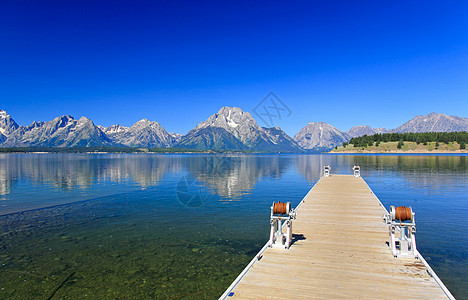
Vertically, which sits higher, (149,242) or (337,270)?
(337,270)

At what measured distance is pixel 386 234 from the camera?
48.7 ft

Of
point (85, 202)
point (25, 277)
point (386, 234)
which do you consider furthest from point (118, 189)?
point (386, 234)

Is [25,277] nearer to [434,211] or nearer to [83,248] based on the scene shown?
[83,248]

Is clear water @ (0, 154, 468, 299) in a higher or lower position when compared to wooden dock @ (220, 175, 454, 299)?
lower

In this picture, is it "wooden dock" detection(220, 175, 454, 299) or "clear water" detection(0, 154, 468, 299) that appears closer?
"wooden dock" detection(220, 175, 454, 299)

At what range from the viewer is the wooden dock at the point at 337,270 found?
→ 8.72 m

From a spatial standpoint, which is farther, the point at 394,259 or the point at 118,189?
the point at 118,189

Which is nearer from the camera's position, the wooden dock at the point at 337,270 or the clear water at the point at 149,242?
the wooden dock at the point at 337,270

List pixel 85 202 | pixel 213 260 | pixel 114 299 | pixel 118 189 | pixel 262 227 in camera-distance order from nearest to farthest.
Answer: pixel 114 299
pixel 213 260
pixel 262 227
pixel 85 202
pixel 118 189

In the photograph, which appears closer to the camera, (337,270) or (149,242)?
(337,270)

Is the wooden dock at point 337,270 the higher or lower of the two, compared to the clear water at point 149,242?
higher

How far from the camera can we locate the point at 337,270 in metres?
10.4

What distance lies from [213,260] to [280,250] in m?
3.93

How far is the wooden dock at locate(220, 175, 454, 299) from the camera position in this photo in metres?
8.72
